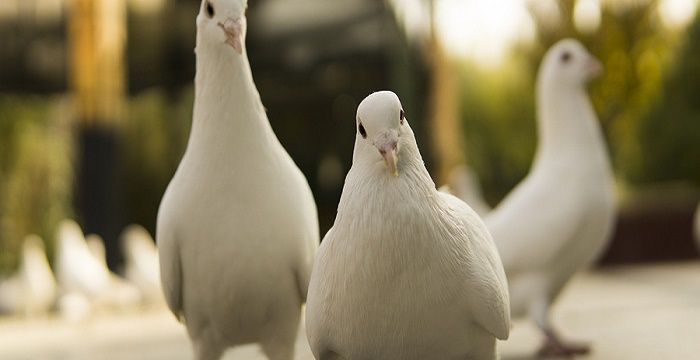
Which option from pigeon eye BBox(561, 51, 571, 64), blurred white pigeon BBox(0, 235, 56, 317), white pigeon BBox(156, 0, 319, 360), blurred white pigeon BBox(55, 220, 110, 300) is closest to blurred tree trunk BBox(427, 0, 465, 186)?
blurred white pigeon BBox(55, 220, 110, 300)

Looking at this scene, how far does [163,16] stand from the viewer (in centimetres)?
938

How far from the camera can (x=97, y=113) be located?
7391 mm

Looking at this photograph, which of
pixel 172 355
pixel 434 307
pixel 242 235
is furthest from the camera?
pixel 172 355

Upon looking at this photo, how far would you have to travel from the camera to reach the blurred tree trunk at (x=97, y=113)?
23.9ft

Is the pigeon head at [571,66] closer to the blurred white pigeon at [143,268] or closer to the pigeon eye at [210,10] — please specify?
the pigeon eye at [210,10]

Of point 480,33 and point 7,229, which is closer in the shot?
point 7,229

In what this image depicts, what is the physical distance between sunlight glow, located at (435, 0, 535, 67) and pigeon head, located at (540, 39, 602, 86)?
18.2ft

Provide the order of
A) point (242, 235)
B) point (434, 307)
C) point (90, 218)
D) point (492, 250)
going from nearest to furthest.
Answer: point (434, 307) → point (492, 250) → point (242, 235) → point (90, 218)

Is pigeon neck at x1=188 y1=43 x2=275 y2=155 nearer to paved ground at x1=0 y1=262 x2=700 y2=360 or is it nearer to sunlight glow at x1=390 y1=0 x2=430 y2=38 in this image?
paved ground at x1=0 y1=262 x2=700 y2=360

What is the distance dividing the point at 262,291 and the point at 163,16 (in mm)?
8001

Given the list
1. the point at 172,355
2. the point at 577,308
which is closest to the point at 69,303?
the point at 172,355

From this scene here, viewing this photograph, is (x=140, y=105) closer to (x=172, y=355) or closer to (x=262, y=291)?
(x=172, y=355)

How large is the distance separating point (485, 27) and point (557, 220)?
7077mm

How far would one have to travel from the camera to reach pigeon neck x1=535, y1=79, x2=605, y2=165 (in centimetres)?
297
